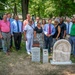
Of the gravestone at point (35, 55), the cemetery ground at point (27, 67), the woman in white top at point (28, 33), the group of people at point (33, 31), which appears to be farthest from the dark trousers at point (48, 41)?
the gravestone at point (35, 55)

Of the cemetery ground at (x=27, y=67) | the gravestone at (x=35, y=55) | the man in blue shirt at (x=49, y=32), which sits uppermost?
the man in blue shirt at (x=49, y=32)

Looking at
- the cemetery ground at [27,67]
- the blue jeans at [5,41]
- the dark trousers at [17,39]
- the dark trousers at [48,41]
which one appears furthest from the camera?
the dark trousers at [17,39]

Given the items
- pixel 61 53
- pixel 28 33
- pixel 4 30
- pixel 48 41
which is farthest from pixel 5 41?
pixel 61 53

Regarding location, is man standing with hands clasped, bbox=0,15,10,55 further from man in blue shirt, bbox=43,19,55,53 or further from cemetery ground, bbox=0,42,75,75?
man in blue shirt, bbox=43,19,55,53

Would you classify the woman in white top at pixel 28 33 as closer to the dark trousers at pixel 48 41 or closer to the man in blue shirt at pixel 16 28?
the man in blue shirt at pixel 16 28

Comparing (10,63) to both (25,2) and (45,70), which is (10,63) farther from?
(25,2)

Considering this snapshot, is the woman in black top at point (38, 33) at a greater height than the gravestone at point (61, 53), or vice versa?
the woman in black top at point (38, 33)

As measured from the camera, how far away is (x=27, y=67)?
28.1 ft

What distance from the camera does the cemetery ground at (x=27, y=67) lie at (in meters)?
7.95

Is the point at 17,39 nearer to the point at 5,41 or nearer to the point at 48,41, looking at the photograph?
the point at 5,41

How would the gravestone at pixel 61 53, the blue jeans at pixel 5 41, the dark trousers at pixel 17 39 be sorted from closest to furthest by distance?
the gravestone at pixel 61 53
the blue jeans at pixel 5 41
the dark trousers at pixel 17 39

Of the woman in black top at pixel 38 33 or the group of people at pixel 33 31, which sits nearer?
the group of people at pixel 33 31

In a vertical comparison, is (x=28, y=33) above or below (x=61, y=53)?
above

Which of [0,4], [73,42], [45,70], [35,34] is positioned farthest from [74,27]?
[0,4]
